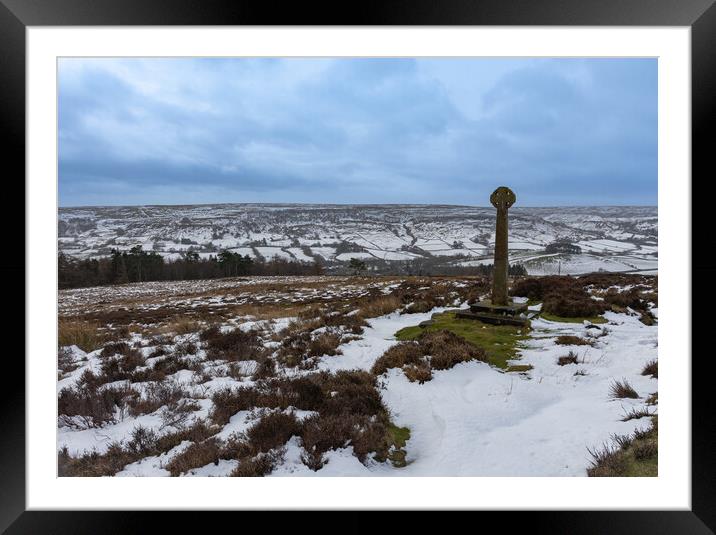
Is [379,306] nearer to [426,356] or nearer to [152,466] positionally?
[426,356]

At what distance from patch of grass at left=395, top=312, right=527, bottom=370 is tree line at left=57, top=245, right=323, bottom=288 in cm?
1520

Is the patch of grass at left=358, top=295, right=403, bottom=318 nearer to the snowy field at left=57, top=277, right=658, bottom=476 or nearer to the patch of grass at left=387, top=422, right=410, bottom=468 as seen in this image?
the snowy field at left=57, top=277, right=658, bottom=476

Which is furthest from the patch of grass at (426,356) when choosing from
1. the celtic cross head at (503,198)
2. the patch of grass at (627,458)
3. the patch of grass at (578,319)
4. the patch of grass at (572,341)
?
the celtic cross head at (503,198)

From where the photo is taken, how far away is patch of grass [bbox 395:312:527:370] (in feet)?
13.6

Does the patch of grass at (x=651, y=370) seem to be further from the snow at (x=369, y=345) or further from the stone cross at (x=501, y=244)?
the snow at (x=369, y=345)

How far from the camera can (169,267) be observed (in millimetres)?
21141

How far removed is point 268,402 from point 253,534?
1.49 meters

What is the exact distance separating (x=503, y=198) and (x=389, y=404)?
14.2ft

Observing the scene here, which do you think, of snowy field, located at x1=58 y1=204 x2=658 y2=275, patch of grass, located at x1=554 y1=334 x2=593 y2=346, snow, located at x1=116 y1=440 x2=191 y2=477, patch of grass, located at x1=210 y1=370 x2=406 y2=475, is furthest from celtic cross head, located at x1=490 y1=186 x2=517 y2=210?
snowy field, located at x1=58 y1=204 x2=658 y2=275

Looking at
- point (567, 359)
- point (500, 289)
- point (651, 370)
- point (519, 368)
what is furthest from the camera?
point (500, 289)

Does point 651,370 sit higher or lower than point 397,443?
higher

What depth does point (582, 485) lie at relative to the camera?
6.15 ft
